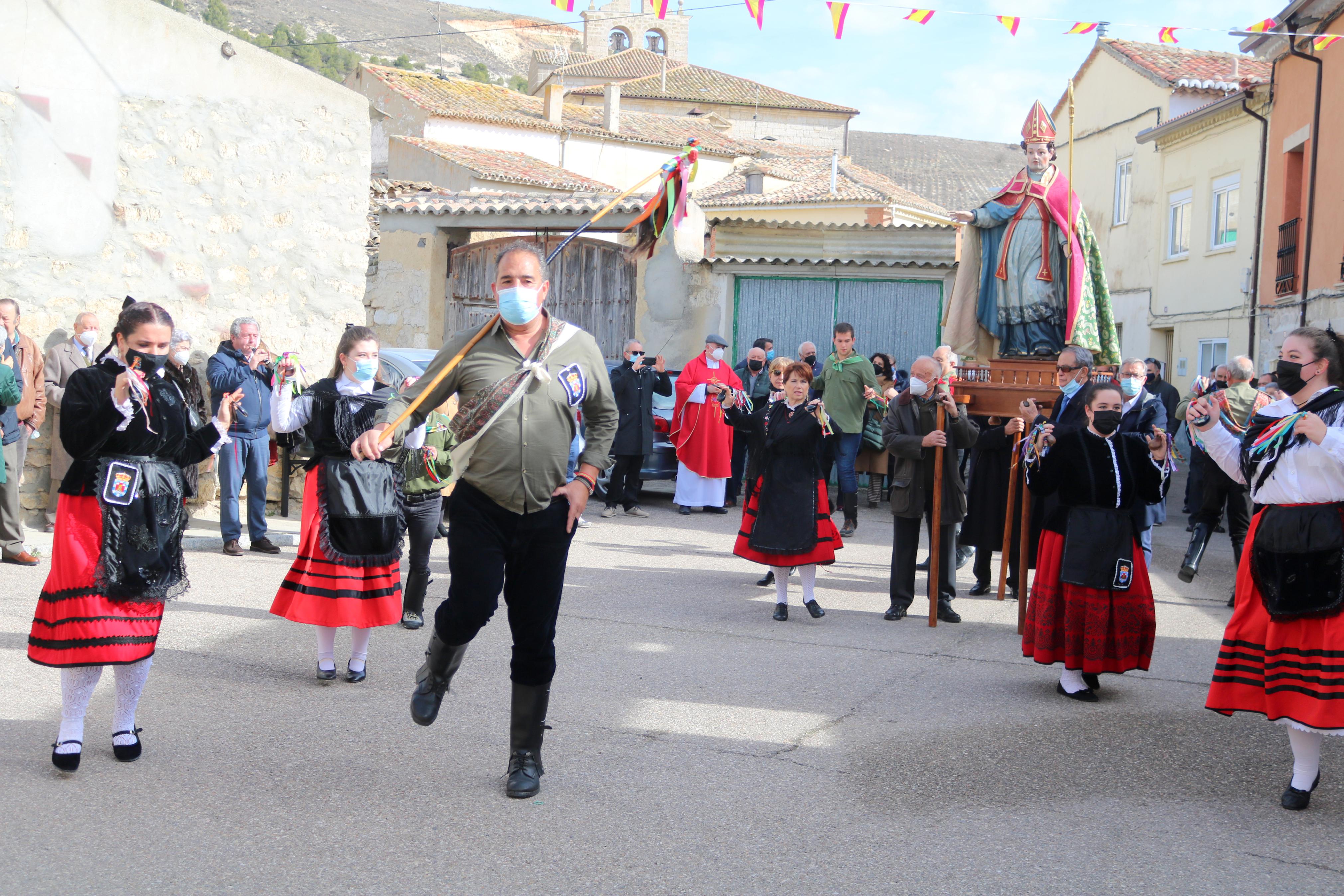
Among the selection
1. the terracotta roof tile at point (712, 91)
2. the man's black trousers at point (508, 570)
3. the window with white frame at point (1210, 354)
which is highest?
the terracotta roof tile at point (712, 91)

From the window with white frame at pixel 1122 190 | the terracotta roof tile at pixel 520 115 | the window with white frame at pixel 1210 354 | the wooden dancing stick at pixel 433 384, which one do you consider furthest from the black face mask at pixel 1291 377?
the terracotta roof tile at pixel 520 115

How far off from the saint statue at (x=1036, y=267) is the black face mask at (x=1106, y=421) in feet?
6.18

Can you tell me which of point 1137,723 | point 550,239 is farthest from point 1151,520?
point 550,239

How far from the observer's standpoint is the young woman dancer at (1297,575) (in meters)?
4.51

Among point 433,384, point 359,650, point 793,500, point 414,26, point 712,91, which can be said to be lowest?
point 359,650

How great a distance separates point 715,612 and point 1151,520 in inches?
155

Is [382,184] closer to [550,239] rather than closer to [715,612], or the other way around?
[550,239]

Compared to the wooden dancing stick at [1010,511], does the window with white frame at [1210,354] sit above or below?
above

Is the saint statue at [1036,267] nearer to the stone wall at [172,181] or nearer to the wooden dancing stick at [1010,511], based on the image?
the wooden dancing stick at [1010,511]

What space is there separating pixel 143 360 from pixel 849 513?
8.27 m

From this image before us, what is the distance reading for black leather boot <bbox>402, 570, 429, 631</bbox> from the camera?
7227 millimetres

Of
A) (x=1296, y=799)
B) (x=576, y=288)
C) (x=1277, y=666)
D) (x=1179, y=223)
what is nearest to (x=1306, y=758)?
(x=1296, y=799)

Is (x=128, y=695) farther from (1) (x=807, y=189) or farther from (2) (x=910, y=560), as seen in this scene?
(1) (x=807, y=189)

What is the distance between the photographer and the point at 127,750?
4641 millimetres
